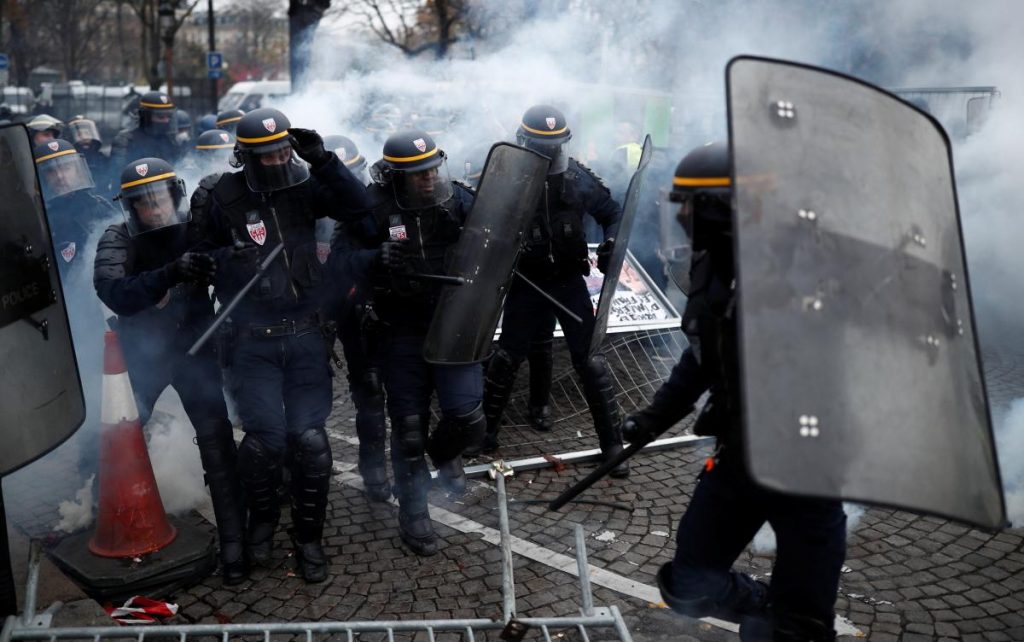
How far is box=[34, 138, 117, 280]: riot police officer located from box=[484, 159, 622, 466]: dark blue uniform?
2519 millimetres

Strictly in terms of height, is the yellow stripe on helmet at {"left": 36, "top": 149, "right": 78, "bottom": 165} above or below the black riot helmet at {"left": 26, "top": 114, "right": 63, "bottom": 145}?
above

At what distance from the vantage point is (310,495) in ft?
12.9

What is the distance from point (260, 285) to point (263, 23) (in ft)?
170

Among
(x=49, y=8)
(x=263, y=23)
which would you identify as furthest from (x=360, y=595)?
(x=263, y=23)

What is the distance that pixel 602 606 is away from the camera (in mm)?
3570

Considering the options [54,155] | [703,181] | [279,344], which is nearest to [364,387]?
[279,344]

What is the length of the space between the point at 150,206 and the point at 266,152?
0.68 m

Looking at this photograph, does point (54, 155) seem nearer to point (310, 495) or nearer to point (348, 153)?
point (348, 153)

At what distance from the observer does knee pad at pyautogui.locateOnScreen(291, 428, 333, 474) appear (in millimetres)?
3896

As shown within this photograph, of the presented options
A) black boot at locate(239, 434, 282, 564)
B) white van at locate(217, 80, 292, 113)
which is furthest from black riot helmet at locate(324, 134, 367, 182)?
white van at locate(217, 80, 292, 113)

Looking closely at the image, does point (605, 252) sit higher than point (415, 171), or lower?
lower

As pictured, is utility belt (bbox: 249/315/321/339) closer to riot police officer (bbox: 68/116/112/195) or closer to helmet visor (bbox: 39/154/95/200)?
helmet visor (bbox: 39/154/95/200)

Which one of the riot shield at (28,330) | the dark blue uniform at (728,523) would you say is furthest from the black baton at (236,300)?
the dark blue uniform at (728,523)

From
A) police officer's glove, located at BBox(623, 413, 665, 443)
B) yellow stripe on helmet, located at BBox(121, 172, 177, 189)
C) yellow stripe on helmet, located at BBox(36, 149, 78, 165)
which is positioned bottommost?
police officer's glove, located at BBox(623, 413, 665, 443)
